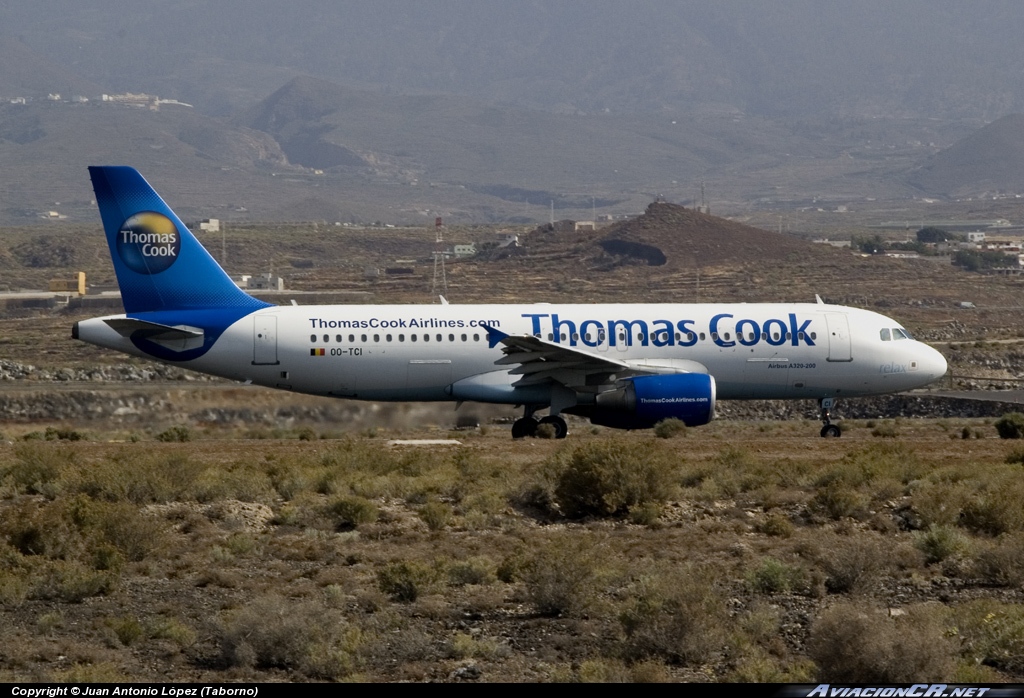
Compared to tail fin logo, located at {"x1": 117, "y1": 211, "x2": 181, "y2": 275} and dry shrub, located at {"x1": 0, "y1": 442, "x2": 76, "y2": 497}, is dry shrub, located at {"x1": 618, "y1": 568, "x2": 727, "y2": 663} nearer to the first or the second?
dry shrub, located at {"x1": 0, "y1": 442, "x2": 76, "y2": 497}

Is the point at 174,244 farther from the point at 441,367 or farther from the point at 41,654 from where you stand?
the point at 41,654

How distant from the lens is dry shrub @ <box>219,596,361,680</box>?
15703mm

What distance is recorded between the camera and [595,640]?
17.0m

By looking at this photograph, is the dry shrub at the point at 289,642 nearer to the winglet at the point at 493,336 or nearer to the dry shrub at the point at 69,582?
the dry shrub at the point at 69,582

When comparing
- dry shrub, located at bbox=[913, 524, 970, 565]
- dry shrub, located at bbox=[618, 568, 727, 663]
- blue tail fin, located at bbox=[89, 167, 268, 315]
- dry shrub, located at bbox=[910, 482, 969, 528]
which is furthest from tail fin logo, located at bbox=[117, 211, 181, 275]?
dry shrub, located at bbox=[618, 568, 727, 663]

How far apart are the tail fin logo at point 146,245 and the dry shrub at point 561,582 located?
2135 cm

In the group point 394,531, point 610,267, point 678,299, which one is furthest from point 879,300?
point 394,531

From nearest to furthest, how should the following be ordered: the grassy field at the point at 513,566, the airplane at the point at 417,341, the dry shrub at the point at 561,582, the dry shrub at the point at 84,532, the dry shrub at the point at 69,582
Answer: the grassy field at the point at 513,566 < the dry shrub at the point at 561,582 < the dry shrub at the point at 69,582 < the dry shrub at the point at 84,532 < the airplane at the point at 417,341

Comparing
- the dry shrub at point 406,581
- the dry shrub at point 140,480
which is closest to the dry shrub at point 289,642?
the dry shrub at point 406,581

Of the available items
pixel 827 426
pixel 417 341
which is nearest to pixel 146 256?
pixel 417 341

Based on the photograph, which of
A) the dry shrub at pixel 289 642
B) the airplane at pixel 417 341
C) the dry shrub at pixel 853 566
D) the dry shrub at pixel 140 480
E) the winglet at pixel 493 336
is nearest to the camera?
the dry shrub at pixel 289 642

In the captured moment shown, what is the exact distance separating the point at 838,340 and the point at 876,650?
25388 millimetres

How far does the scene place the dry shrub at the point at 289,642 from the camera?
15.7m

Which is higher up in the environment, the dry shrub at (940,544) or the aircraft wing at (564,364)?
the aircraft wing at (564,364)
